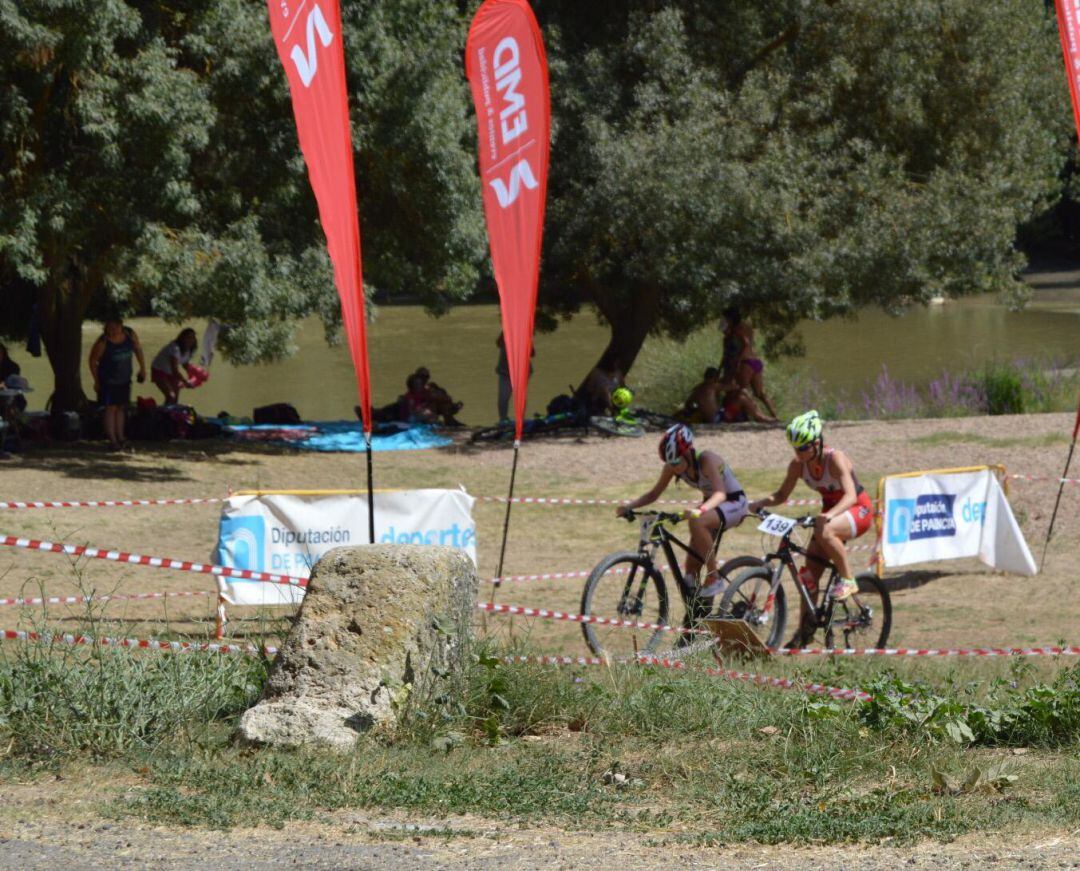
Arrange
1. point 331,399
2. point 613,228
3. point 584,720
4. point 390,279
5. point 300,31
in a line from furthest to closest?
1. point 331,399
2. point 613,228
3. point 390,279
4. point 300,31
5. point 584,720

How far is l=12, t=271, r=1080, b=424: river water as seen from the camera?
32.3m

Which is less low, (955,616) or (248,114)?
(248,114)

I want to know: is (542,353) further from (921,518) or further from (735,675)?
(735,675)

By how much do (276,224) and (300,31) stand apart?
9749 millimetres

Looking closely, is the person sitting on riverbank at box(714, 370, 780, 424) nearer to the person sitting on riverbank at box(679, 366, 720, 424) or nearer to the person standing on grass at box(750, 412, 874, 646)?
the person sitting on riverbank at box(679, 366, 720, 424)

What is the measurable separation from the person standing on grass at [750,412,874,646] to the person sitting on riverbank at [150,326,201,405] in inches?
475

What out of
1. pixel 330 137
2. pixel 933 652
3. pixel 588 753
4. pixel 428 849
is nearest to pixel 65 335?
pixel 330 137

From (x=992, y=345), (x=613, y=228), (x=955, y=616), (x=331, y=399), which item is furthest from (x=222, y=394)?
(x=955, y=616)

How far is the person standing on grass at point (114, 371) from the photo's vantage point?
1808 cm

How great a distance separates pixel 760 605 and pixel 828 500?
92 centimetres

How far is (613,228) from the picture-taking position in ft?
69.2

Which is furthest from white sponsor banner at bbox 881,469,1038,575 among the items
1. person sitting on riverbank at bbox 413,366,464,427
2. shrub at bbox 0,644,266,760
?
person sitting on riverbank at bbox 413,366,464,427

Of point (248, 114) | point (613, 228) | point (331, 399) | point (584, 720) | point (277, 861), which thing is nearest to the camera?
point (277, 861)

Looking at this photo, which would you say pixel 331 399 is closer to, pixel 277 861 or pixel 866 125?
pixel 866 125
